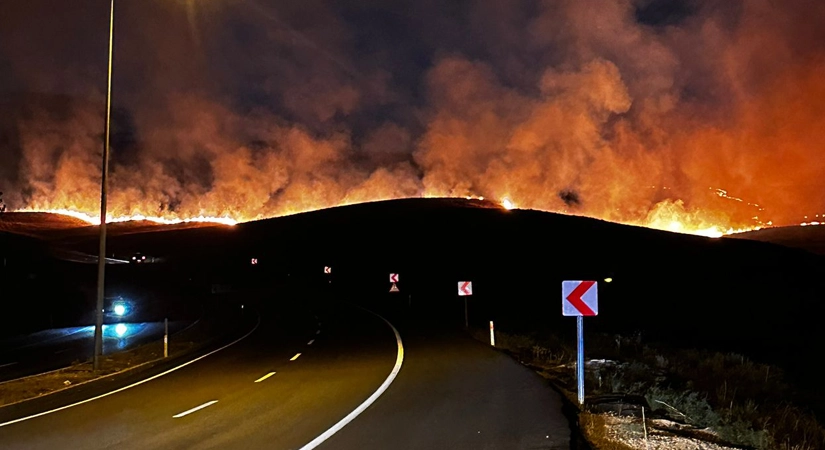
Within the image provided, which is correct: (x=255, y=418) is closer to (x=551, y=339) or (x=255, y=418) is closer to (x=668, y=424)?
(x=668, y=424)

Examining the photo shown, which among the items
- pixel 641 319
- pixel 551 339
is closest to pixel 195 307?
pixel 641 319

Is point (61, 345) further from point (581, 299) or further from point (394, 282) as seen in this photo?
point (581, 299)

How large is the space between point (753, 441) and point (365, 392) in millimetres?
6709

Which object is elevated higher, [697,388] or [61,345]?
[697,388]

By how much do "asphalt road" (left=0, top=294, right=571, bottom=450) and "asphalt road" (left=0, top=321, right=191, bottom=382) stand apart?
7884mm

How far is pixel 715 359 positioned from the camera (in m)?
20.0

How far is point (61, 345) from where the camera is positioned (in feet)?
104

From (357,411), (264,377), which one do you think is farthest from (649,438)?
(264,377)

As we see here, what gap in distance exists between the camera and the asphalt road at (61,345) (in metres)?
23.8

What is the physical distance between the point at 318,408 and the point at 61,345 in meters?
25.0

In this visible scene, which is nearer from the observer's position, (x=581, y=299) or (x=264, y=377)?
(x=581, y=299)

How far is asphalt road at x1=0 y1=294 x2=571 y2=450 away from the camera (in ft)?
29.4

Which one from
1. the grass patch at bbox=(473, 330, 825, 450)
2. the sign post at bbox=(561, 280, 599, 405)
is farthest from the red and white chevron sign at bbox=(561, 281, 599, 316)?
the grass patch at bbox=(473, 330, 825, 450)

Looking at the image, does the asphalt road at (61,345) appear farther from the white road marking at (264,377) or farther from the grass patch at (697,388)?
the grass patch at (697,388)
